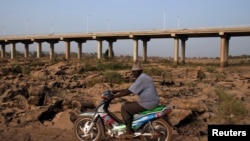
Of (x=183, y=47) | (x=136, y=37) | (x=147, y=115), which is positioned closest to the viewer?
(x=147, y=115)

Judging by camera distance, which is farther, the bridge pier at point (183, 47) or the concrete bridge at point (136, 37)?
the bridge pier at point (183, 47)

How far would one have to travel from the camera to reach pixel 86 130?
7781 mm

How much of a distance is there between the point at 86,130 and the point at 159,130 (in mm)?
1584

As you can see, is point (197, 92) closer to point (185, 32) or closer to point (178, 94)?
point (178, 94)

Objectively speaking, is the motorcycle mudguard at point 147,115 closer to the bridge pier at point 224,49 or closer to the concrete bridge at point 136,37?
the concrete bridge at point 136,37

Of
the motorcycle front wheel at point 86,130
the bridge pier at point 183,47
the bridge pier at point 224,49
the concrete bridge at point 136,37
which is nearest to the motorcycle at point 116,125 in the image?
the motorcycle front wheel at point 86,130

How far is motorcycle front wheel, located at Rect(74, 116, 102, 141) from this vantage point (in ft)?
25.3

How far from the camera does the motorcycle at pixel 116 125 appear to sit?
288 inches

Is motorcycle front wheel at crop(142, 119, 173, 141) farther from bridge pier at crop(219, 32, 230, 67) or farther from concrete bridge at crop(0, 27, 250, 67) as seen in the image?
bridge pier at crop(219, 32, 230, 67)

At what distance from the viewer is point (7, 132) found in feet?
30.5

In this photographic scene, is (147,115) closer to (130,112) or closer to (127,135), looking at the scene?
(130,112)

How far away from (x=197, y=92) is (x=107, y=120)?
11188mm

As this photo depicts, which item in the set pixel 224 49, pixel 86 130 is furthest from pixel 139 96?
pixel 224 49

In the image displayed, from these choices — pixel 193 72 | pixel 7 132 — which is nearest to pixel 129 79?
pixel 193 72
